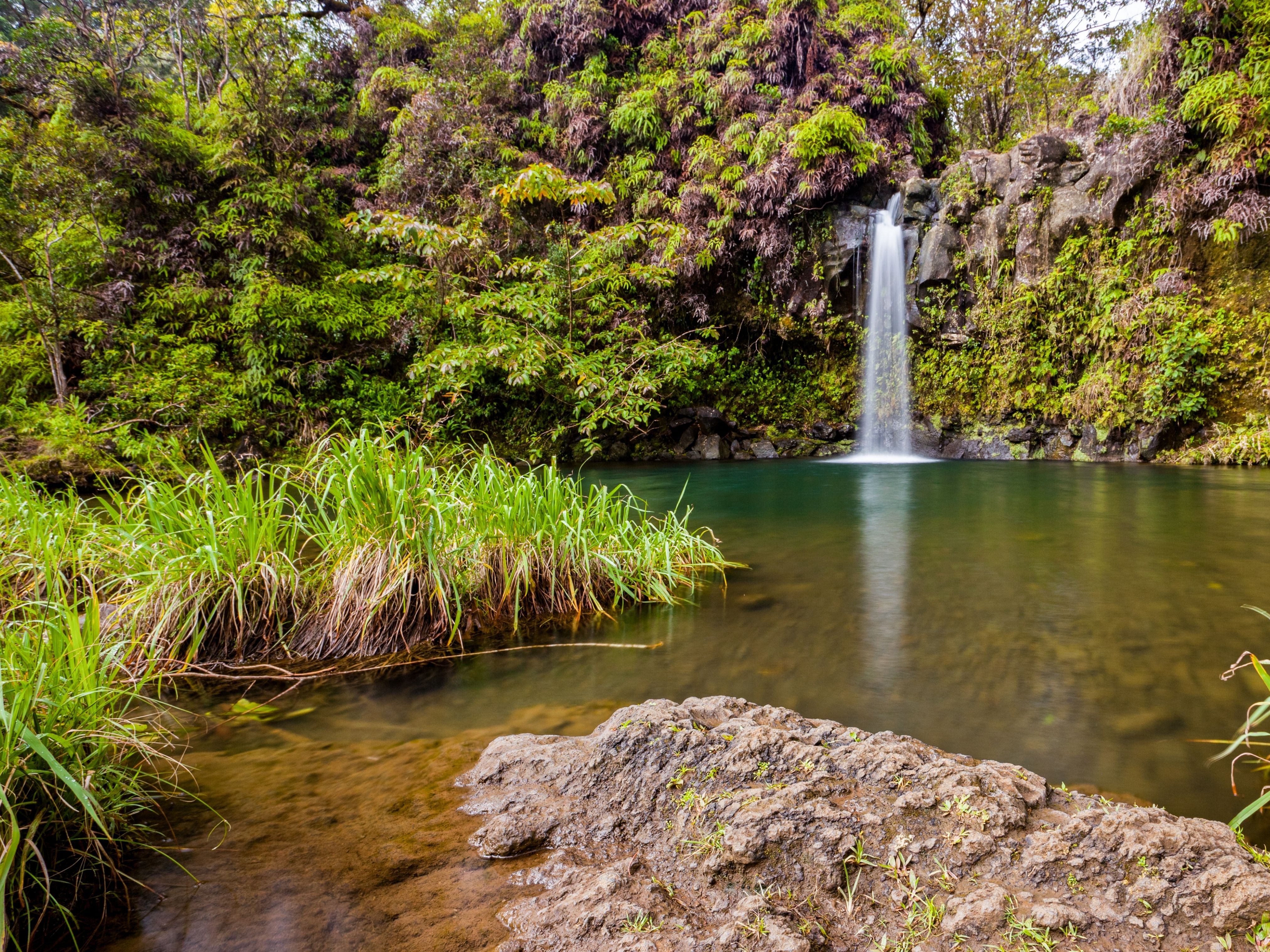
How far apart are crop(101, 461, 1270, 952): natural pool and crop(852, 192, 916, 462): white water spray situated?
305 inches

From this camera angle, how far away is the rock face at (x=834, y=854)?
Answer: 975mm

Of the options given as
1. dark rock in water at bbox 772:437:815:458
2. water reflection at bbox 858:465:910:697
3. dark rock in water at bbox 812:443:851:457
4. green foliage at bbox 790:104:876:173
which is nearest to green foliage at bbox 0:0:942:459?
green foliage at bbox 790:104:876:173

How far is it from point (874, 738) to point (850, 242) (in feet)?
40.1

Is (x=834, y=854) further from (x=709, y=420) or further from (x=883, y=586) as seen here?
(x=709, y=420)

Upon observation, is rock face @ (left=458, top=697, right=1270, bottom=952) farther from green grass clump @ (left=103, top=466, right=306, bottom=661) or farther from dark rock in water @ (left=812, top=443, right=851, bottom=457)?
dark rock in water @ (left=812, top=443, right=851, bottom=457)

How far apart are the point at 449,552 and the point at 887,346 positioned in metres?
11.9

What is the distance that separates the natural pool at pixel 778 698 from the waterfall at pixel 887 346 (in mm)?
7776

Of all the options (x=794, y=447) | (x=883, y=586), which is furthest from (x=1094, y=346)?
(x=883, y=586)

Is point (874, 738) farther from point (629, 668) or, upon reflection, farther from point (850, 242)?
point (850, 242)

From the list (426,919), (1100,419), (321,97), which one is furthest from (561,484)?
(321,97)

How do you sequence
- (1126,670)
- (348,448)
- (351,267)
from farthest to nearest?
(351,267)
(348,448)
(1126,670)

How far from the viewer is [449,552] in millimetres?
2779

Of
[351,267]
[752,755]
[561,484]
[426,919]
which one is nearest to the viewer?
[426,919]

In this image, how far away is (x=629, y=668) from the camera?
2.45 metres
